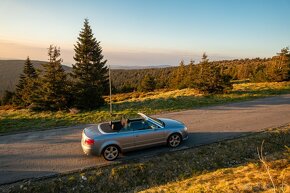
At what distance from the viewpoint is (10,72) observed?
172m

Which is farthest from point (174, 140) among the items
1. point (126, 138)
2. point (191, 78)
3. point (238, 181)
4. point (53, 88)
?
point (191, 78)

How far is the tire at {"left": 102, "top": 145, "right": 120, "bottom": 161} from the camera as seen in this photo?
8.40 m

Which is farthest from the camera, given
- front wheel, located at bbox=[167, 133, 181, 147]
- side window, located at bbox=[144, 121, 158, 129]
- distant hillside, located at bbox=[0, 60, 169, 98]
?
distant hillside, located at bbox=[0, 60, 169, 98]

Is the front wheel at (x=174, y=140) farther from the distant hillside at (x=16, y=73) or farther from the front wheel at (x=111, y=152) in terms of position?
the distant hillside at (x=16, y=73)

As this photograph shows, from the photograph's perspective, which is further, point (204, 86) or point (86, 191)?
point (204, 86)

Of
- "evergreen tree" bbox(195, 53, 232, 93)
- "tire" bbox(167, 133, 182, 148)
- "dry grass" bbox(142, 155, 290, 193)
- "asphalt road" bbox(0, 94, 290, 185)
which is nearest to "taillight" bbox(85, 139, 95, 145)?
"asphalt road" bbox(0, 94, 290, 185)

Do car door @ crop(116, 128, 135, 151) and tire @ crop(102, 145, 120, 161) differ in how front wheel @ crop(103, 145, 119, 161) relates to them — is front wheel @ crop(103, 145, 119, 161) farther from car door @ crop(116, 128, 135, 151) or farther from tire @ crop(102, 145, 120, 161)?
car door @ crop(116, 128, 135, 151)

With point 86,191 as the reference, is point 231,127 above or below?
above

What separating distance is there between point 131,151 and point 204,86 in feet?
51.5

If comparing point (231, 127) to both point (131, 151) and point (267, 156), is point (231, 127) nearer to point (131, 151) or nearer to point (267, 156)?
point (267, 156)

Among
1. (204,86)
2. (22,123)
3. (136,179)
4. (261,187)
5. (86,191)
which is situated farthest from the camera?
(204,86)

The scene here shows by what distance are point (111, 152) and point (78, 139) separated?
9.53 ft

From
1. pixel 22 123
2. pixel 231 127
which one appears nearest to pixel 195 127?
pixel 231 127

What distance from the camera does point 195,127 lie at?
39.4 ft
